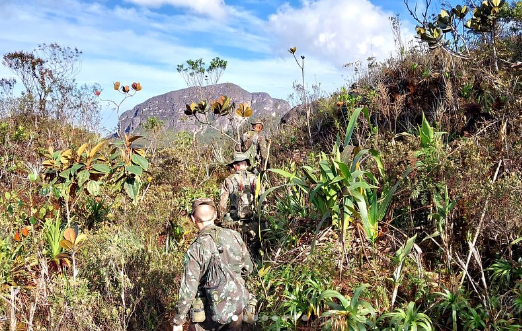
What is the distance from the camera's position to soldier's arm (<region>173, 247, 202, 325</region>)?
2709 mm

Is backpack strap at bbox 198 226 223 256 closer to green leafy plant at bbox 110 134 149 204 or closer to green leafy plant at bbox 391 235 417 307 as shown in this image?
green leafy plant at bbox 391 235 417 307

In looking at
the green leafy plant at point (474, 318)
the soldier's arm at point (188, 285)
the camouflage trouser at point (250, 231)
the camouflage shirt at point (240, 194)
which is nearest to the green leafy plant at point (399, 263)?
the green leafy plant at point (474, 318)

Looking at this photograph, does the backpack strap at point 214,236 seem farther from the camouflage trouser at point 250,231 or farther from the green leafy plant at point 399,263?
the camouflage trouser at point 250,231

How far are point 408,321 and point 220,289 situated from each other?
1313 mm

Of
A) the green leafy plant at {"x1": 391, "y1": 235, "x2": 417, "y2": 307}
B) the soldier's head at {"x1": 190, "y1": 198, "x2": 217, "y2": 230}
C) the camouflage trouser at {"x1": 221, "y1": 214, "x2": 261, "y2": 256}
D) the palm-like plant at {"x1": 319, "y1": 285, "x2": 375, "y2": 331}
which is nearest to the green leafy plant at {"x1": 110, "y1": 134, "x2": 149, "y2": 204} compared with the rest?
the camouflage trouser at {"x1": 221, "y1": 214, "x2": 261, "y2": 256}

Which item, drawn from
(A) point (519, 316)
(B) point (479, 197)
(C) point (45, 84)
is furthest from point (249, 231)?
(C) point (45, 84)

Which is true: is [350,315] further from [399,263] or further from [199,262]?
[199,262]

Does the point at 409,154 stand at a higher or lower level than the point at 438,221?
higher

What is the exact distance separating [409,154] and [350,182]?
837 mm

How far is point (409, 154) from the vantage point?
3764 millimetres

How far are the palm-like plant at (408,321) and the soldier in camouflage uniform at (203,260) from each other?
108 cm

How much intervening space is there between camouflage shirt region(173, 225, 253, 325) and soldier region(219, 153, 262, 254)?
6.35ft

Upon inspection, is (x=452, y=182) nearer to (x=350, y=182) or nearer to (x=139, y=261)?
(x=350, y=182)

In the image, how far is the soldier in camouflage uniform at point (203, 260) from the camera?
272 centimetres
